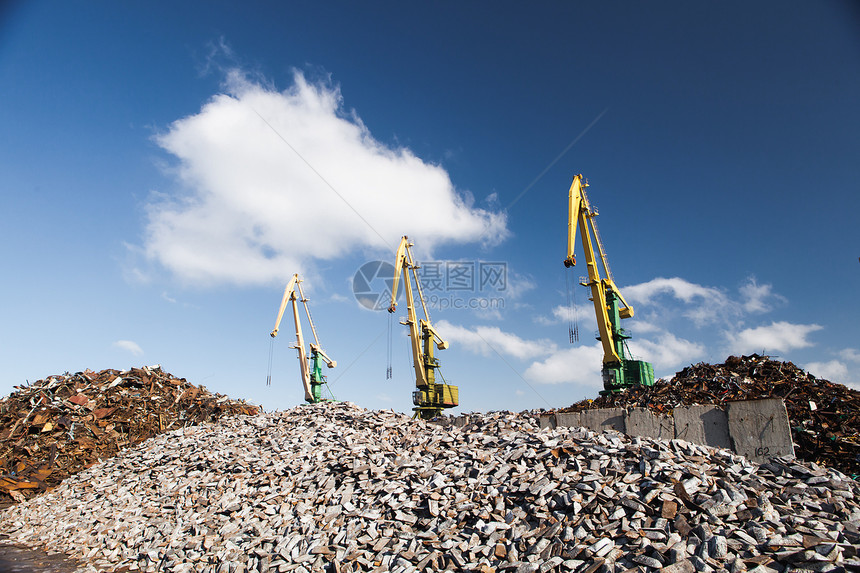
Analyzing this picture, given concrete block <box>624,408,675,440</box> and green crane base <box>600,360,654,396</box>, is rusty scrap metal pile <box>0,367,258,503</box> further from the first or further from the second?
green crane base <box>600,360,654,396</box>

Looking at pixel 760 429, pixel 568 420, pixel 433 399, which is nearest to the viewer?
pixel 760 429

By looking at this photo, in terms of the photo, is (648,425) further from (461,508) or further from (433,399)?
(433,399)

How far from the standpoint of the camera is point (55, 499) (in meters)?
14.5

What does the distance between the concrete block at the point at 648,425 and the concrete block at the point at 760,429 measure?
1316 mm

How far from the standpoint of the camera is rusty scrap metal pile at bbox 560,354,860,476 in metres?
10.3

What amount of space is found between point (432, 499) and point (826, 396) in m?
11.1

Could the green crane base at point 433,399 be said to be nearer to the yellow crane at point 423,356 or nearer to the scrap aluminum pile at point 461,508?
the yellow crane at point 423,356

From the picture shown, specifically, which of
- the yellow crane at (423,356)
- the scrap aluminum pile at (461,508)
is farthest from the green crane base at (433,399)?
the scrap aluminum pile at (461,508)

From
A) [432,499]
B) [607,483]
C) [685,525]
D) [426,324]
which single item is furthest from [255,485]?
[426,324]

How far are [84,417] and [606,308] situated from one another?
2774 cm

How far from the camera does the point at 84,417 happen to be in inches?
713

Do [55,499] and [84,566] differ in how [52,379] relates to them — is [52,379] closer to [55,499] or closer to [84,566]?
[55,499]

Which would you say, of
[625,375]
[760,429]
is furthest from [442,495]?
[625,375]

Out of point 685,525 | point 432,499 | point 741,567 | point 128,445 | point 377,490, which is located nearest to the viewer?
point 741,567
